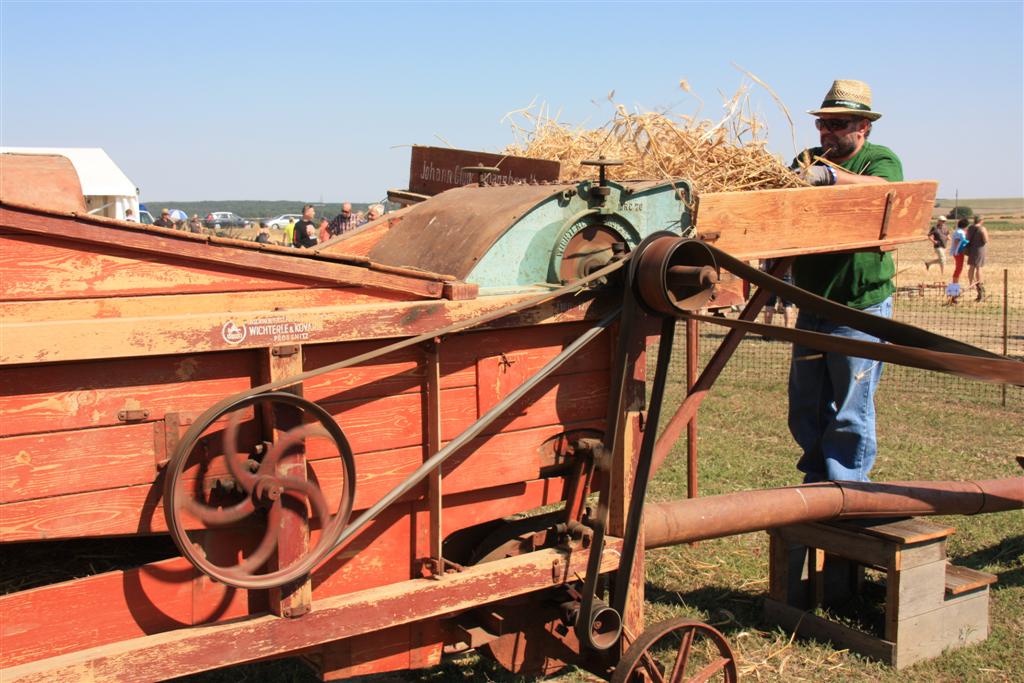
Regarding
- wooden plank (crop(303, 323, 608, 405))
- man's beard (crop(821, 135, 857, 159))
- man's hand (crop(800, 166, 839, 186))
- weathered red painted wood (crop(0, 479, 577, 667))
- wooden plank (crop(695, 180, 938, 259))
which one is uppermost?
man's beard (crop(821, 135, 857, 159))

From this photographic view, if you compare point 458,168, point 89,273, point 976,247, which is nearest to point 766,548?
point 458,168

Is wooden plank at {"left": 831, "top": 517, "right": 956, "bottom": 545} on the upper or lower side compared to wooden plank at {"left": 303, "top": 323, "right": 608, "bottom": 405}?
lower

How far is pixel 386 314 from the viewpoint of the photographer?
3.03 meters

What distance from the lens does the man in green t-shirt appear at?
4.87 m

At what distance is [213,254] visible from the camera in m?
2.83

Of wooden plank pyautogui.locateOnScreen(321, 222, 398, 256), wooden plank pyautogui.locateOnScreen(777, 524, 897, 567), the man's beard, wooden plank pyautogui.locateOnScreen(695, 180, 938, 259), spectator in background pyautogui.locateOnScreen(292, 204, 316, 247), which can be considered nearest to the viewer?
wooden plank pyautogui.locateOnScreen(695, 180, 938, 259)

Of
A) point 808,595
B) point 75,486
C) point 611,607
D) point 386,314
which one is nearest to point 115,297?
point 75,486

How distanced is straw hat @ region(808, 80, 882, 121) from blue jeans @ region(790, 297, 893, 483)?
3.15ft

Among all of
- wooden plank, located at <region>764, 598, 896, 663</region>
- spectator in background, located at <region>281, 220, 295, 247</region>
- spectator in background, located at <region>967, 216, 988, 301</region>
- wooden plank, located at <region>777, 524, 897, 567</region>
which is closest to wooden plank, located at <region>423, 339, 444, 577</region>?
wooden plank, located at <region>777, 524, 897, 567</region>

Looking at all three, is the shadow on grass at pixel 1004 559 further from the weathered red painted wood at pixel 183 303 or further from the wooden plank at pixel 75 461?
the wooden plank at pixel 75 461

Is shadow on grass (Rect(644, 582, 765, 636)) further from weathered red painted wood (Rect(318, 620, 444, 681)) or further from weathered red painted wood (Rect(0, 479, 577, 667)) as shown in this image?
weathered red painted wood (Rect(0, 479, 577, 667))

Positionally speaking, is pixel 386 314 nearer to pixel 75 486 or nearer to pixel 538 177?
pixel 75 486

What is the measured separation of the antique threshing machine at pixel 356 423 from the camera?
103 inches

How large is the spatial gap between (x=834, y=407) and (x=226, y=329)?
3.38m
